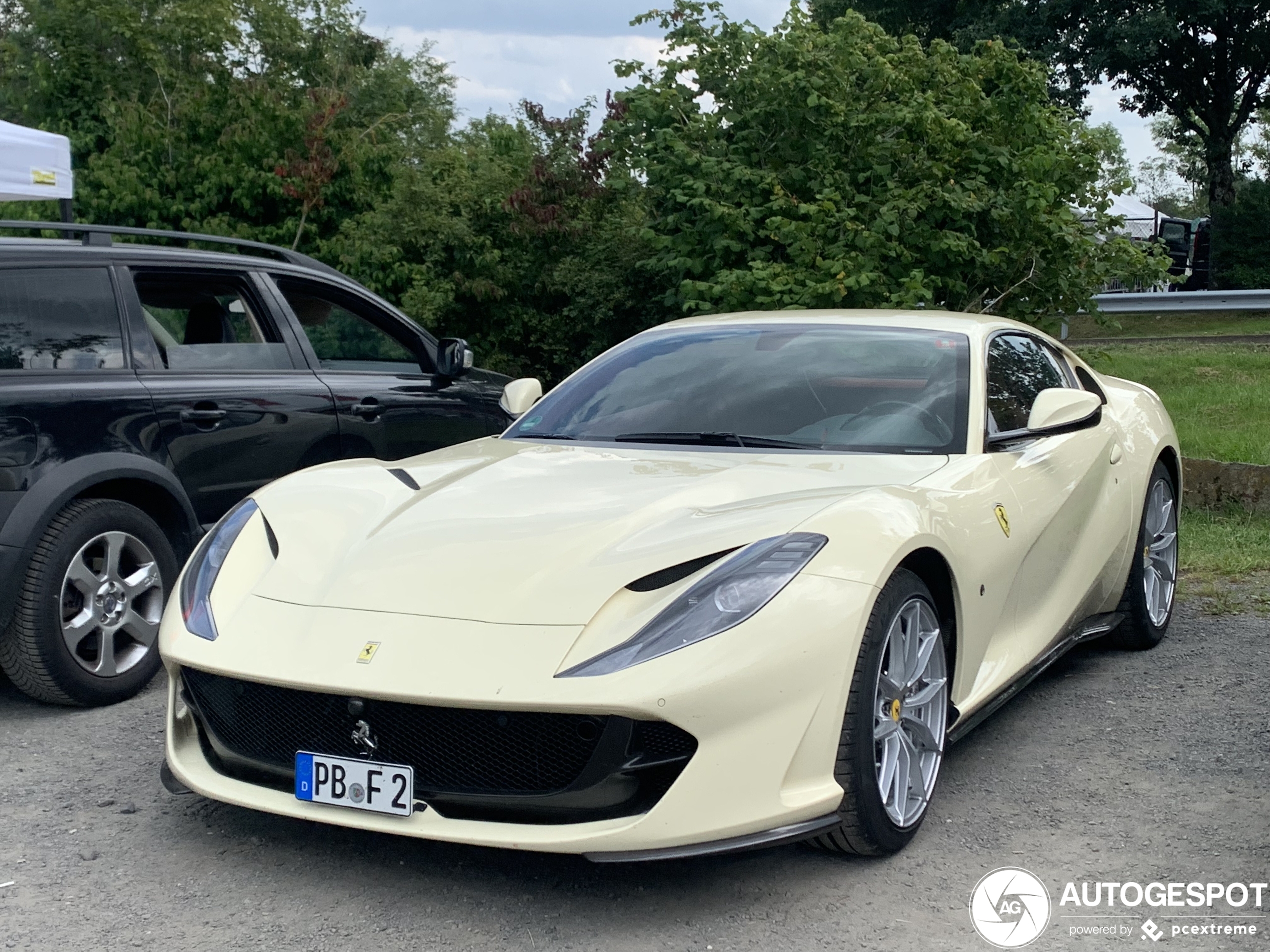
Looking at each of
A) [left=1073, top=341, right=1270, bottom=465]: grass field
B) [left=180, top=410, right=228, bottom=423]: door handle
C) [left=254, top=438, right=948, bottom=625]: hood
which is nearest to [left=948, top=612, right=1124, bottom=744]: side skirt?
[left=254, top=438, right=948, bottom=625]: hood

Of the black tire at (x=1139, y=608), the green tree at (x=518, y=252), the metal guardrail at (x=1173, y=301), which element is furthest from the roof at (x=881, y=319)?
the metal guardrail at (x=1173, y=301)

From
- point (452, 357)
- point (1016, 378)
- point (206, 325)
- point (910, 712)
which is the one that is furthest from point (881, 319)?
point (206, 325)

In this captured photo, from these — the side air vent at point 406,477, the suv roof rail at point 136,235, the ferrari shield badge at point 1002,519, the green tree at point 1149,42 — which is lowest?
the ferrari shield badge at point 1002,519

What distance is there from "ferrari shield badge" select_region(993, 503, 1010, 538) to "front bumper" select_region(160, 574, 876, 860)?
971 millimetres

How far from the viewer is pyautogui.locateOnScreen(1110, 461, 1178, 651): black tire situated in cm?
536

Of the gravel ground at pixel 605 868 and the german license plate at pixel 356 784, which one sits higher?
the german license plate at pixel 356 784

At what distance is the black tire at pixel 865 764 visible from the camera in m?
3.19

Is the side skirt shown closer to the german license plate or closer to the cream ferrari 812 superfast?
the cream ferrari 812 superfast

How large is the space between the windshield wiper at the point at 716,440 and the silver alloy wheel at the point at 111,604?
6.14ft

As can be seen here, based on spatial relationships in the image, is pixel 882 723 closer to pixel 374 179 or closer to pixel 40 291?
pixel 40 291

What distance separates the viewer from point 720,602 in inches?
123

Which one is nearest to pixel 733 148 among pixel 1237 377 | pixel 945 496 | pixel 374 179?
pixel 1237 377

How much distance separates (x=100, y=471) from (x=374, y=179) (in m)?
11.9

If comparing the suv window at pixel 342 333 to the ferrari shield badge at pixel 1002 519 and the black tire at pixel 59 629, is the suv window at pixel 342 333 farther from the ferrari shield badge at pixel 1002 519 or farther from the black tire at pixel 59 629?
the ferrari shield badge at pixel 1002 519
